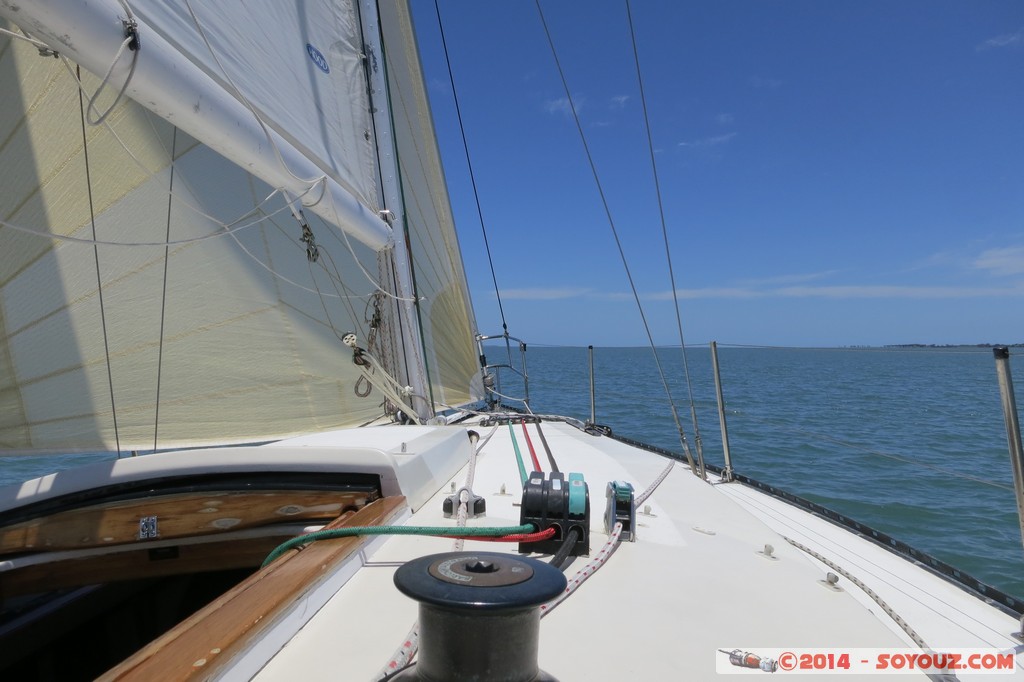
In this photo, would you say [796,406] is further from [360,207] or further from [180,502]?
[180,502]

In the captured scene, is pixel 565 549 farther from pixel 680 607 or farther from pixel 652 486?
pixel 652 486

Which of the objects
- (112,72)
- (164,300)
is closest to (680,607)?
(112,72)

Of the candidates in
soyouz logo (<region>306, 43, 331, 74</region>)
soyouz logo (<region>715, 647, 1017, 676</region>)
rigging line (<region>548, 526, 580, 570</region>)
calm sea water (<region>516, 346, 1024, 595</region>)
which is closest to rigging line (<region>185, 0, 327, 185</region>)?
soyouz logo (<region>306, 43, 331, 74</region>)

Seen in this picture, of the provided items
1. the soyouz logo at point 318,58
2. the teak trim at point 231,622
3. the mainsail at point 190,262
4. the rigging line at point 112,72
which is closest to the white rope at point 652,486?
the teak trim at point 231,622

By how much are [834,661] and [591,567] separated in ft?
Result: 1.51

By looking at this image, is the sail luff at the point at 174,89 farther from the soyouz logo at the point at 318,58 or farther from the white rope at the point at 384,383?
the white rope at the point at 384,383

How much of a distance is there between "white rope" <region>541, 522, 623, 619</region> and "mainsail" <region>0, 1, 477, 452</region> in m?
1.64

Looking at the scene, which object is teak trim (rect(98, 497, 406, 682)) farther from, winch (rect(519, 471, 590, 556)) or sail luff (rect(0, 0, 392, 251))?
sail luff (rect(0, 0, 392, 251))

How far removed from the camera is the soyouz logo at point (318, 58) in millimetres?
2572

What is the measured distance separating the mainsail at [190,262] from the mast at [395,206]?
65 millimetres

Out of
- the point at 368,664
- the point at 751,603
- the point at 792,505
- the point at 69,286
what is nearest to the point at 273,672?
the point at 368,664

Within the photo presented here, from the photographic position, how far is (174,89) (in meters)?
1.61

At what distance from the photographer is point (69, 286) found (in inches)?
109

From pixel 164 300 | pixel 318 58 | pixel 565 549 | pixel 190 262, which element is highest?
pixel 318 58
